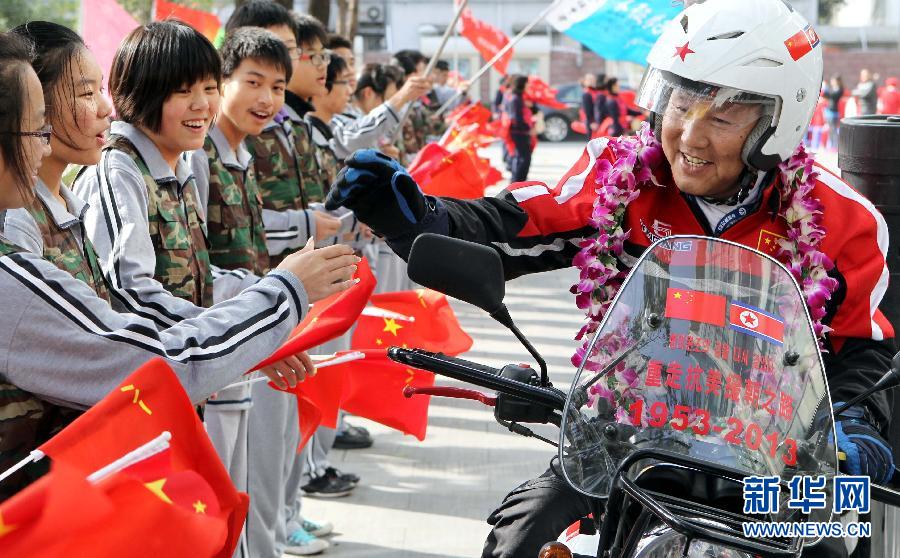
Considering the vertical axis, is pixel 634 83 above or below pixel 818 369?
below

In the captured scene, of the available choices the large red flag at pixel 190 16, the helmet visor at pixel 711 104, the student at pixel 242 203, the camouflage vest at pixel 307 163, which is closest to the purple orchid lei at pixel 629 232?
the helmet visor at pixel 711 104

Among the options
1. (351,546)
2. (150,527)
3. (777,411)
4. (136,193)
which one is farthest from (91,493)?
(351,546)

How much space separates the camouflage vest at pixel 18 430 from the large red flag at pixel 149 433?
0.29m

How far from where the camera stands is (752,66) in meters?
3.05

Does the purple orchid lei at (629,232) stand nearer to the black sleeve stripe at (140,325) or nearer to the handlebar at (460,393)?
the handlebar at (460,393)

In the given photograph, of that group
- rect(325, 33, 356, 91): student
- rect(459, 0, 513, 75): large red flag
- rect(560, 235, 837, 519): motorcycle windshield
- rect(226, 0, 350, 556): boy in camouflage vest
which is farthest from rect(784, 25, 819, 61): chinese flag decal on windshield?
rect(459, 0, 513, 75): large red flag

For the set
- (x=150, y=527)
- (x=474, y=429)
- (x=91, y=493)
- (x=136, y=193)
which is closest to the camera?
(x=91, y=493)

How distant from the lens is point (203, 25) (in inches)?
267

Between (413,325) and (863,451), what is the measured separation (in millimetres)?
2440

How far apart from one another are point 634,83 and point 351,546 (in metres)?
29.2

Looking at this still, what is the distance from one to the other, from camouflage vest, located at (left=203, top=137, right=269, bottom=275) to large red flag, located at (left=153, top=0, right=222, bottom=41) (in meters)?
2.21

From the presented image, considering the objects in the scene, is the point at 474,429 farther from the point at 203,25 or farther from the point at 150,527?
the point at 150,527

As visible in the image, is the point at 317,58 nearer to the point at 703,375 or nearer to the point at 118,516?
the point at 703,375

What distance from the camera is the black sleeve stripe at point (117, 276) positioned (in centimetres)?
308
